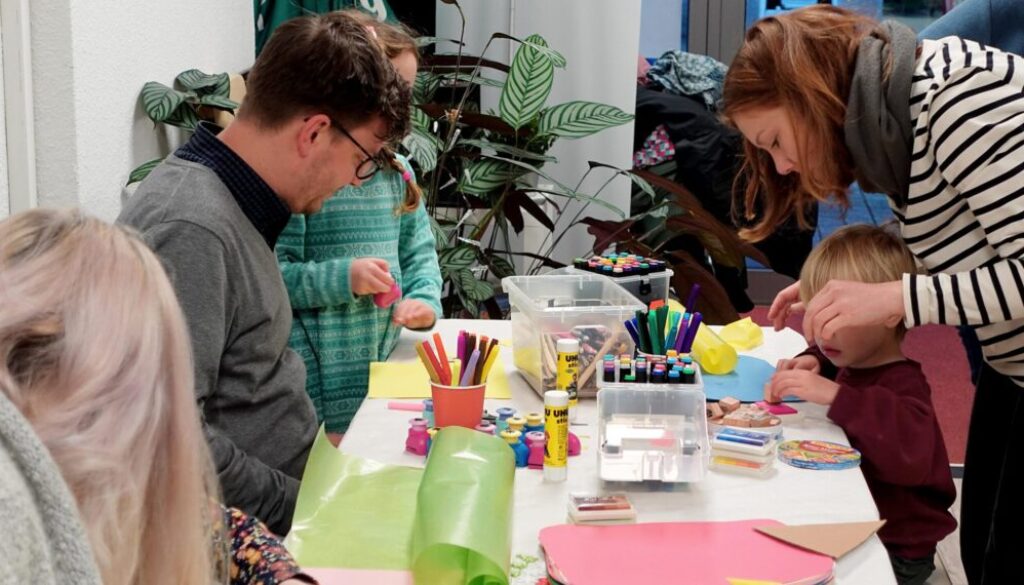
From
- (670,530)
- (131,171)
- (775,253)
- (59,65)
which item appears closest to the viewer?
(670,530)

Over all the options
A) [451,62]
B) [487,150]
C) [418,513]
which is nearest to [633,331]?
[418,513]

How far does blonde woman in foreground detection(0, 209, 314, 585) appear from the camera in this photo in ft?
2.22

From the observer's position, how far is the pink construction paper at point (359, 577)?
1.22 metres

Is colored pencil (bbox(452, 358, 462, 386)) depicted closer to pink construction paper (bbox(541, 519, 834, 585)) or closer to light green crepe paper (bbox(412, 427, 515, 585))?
light green crepe paper (bbox(412, 427, 515, 585))

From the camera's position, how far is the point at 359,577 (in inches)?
48.4

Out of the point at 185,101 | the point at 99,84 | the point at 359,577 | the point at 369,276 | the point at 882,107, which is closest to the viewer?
the point at 359,577

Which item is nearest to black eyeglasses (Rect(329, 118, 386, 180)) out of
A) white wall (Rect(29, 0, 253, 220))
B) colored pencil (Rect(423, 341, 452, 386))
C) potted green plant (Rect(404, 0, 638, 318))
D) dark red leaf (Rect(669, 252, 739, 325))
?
colored pencil (Rect(423, 341, 452, 386))

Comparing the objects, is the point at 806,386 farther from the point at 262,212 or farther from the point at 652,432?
the point at 262,212

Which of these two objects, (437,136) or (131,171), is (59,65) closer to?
(131,171)

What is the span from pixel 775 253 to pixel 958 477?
1358mm

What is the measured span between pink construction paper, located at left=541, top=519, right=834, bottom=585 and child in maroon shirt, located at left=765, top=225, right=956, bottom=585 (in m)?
0.35

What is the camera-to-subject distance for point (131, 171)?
254 centimetres

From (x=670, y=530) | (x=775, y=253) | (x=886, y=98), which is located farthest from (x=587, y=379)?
(x=775, y=253)

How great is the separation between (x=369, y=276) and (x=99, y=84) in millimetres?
825
